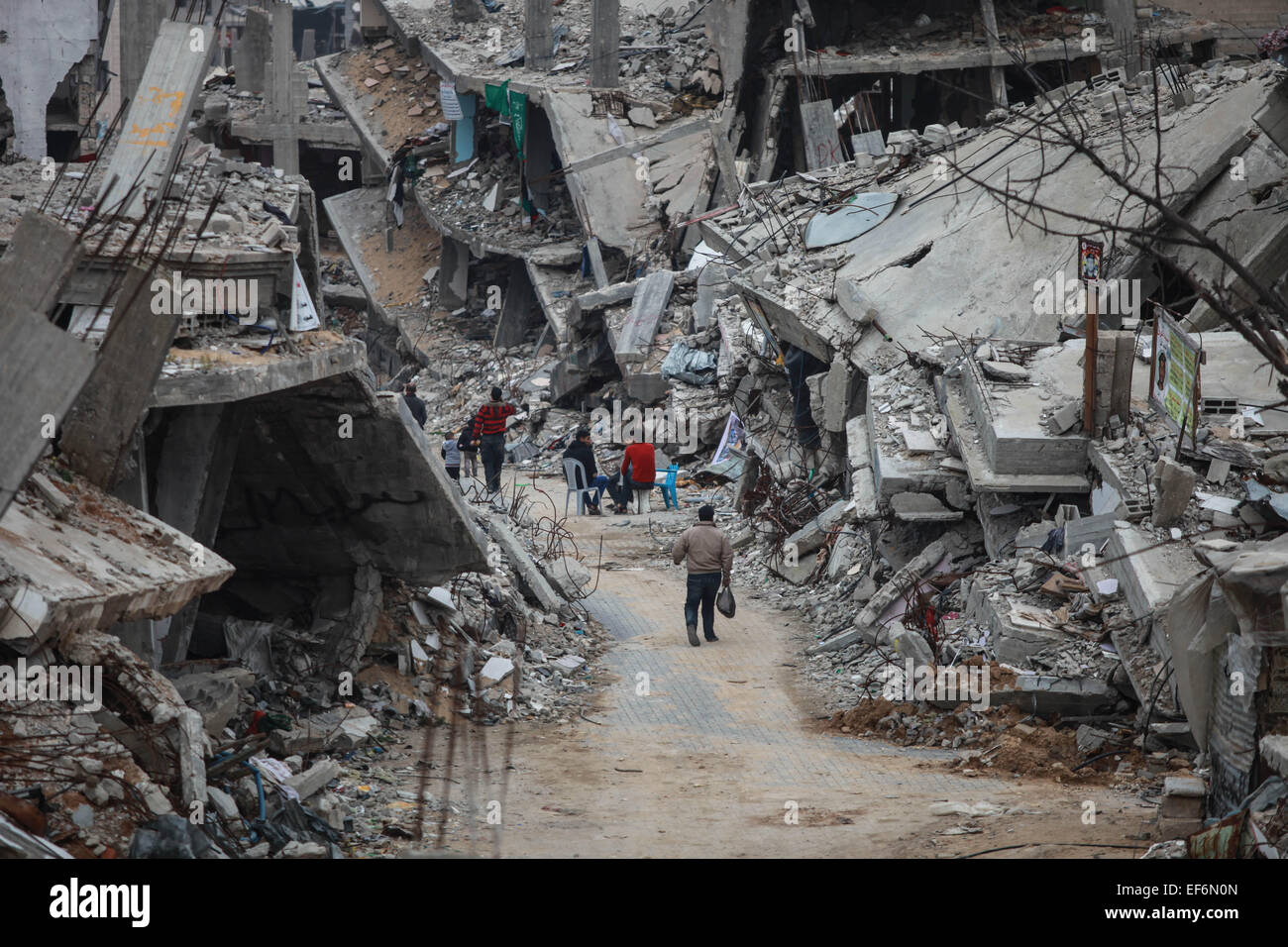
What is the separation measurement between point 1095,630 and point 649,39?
75.9 feet

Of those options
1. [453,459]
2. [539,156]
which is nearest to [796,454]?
[453,459]

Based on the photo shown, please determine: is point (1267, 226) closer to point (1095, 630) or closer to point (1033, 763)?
point (1095, 630)

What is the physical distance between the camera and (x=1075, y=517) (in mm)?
9062

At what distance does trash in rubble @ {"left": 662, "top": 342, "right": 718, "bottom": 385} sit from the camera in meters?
18.6

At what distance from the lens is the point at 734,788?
727 centimetres

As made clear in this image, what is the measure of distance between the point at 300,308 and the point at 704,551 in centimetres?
386

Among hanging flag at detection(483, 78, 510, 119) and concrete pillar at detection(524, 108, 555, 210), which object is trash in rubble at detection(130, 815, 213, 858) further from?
hanging flag at detection(483, 78, 510, 119)

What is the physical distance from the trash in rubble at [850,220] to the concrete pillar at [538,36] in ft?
42.3

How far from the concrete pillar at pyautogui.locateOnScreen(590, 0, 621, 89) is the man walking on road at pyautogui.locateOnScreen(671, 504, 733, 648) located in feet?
54.8

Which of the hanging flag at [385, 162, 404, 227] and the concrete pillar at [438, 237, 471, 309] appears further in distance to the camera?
the hanging flag at [385, 162, 404, 227]

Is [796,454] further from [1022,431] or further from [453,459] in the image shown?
[1022,431]

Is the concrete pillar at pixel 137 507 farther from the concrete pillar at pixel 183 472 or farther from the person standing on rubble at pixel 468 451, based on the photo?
the person standing on rubble at pixel 468 451

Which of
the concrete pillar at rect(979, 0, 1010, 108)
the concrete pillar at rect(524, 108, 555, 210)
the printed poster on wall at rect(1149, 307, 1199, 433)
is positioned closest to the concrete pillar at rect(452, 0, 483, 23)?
the concrete pillar at rect(524, 108, 555, 210)
